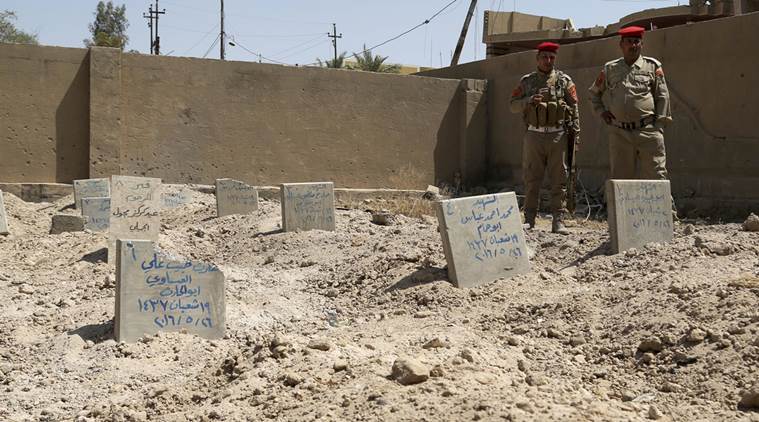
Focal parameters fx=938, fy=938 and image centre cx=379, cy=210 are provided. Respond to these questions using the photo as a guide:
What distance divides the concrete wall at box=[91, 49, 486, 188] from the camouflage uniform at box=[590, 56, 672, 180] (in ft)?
21.2

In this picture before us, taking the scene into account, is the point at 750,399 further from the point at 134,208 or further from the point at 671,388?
the point at 134,208

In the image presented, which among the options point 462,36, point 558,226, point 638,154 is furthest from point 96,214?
point 462,36

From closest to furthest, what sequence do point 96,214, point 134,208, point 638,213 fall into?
point 638,213 < point 134,208 < point 96,214

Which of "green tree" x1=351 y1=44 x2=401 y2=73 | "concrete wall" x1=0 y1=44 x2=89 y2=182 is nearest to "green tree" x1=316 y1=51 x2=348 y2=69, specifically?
"green tree" x1=351 y1=44 x2=401 y2=73

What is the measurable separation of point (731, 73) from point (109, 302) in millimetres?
7137

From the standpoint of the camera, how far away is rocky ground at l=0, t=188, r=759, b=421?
3871 mm

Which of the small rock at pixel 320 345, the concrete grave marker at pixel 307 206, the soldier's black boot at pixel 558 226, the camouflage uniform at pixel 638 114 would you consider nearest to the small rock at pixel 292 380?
the small rock at pixel 320 345

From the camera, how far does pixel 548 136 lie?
25.5 feet

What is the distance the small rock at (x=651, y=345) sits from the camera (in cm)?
467

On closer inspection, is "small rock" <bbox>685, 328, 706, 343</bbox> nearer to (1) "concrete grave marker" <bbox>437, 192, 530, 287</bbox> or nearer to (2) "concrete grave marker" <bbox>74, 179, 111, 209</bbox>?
(1) "concrete grave marker" <bbox>437, 192, 530, 287</bbox>

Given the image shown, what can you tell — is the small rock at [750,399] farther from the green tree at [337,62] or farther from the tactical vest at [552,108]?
the green tree at [337,62]

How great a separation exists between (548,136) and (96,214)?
4744mm

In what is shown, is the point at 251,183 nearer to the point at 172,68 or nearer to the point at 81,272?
the point at 172,68

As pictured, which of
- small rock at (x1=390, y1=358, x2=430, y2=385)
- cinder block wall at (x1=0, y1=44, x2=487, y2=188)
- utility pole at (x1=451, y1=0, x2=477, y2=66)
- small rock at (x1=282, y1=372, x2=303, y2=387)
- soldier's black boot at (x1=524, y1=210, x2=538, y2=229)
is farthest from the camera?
utility pole at (x1=451, y1=0, x2=477, y2=66)
